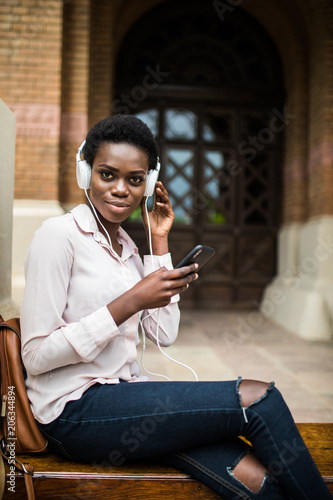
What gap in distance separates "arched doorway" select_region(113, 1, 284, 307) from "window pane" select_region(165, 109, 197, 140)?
2 centimetres

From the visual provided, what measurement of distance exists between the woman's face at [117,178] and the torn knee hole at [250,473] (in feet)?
3.34

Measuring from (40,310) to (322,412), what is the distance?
8.48 feet

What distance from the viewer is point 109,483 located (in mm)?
1530

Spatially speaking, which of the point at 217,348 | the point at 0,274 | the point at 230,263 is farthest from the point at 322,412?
the point at 230,263

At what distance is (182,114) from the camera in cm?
803

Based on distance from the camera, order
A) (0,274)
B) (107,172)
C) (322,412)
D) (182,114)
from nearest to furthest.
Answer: (107,172)
(0,274)
(322,412)
(182,114)

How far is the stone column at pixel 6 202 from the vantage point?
2346 millimetres

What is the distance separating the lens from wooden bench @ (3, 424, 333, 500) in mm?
1518

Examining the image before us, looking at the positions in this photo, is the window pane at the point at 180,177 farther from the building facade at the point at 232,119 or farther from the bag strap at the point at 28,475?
the bag strap at the point at 28,475

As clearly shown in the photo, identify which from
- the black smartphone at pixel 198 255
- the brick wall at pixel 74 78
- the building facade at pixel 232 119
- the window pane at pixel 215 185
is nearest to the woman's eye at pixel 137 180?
the black smartphone at pixel 198 255

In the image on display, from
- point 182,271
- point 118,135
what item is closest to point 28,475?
point 182,271

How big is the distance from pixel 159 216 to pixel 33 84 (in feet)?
12.8

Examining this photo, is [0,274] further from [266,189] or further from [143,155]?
[266,189]

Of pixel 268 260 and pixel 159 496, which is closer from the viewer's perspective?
pixel 159 496
